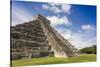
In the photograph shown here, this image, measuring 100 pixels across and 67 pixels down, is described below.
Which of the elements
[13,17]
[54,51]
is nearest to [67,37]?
[54,51]

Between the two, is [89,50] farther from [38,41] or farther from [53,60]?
[38,41]

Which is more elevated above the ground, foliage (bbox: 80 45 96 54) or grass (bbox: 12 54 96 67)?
foliage (bbox: 80 45 96 54)

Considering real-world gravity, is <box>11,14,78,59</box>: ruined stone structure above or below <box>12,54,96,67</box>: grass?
above

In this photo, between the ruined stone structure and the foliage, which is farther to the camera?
the foliage

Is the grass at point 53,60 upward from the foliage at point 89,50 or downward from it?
downward

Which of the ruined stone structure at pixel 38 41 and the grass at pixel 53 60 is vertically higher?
the ruined stone structure at pixel 38 41

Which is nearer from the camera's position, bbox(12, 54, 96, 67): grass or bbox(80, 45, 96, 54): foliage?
bbox(12, 54, 96, 67): grass

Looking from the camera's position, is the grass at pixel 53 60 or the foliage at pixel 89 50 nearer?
the grass at pixel 53 60

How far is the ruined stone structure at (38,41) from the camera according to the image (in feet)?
7.72

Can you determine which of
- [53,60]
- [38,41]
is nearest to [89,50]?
[53,60]

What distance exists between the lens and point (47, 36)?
8.12 ft

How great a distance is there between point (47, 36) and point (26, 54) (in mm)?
368

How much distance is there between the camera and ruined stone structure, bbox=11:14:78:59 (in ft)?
7.72
